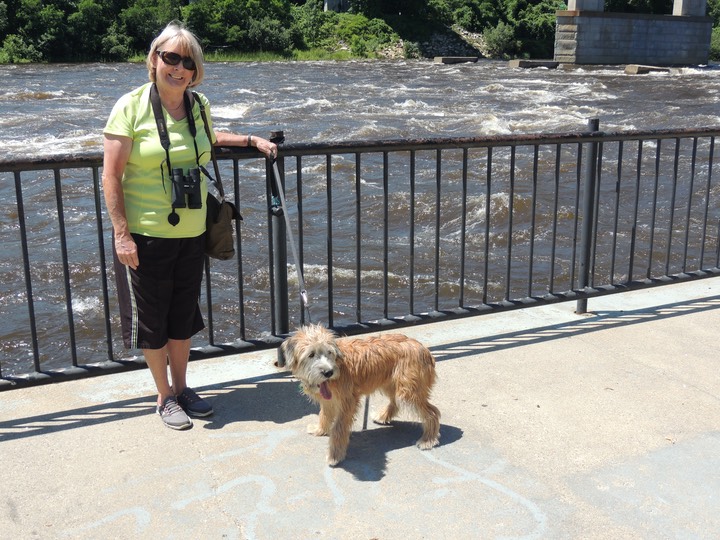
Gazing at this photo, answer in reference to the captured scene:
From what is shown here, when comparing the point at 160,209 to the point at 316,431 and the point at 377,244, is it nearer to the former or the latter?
the point at 316,431

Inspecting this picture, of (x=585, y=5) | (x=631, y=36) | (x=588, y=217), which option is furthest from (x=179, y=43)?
(x=631, y=36)

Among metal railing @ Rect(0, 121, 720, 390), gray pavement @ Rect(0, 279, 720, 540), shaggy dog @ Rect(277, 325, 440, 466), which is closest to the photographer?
gray pavement @ Rect(0, 279, 720, 540)

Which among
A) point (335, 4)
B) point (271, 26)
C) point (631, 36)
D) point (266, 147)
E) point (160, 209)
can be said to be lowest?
point (160, 209)

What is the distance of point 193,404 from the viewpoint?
12.9 feet

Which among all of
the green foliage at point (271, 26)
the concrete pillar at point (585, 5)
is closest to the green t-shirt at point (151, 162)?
the green foliage at point (271, 26)

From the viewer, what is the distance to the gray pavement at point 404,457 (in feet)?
10.1

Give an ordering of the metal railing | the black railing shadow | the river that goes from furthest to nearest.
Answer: the river → the metal railing → the black railing shadow

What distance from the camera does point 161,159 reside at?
3.47 m

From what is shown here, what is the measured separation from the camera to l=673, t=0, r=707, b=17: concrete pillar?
58375 millimetres

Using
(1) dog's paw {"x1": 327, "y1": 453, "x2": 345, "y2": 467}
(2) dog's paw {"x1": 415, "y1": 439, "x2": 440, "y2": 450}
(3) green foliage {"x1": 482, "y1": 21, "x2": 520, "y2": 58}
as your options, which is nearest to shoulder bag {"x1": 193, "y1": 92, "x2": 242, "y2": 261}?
(1) dog's paw {"x1": 327, "y1": 453, "x2": 345, "y2": 467}

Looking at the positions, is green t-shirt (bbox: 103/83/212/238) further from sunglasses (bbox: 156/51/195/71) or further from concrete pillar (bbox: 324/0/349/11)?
concrete pillar (bbox: 324/0/349/11)

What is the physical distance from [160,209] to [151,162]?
210 mm

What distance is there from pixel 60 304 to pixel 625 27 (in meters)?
54.2

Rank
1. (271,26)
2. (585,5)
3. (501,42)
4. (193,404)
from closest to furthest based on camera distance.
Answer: (193,404)
(585,5)
(271,26)
(501,42)
